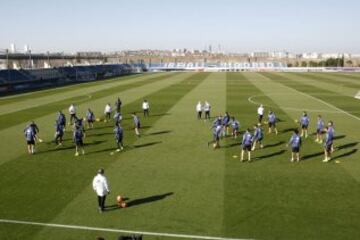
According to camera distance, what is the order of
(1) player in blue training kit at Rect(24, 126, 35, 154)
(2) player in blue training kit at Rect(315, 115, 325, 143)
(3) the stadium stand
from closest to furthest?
(1) player in blue training kit at Rect(24, 126, 35, 154) → (2) player in blue training kit at Rect(315, 115, 325, 143) → (3) the stadium stand

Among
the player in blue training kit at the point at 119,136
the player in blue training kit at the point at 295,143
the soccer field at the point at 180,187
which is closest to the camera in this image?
the soccer field at the point at 180,187

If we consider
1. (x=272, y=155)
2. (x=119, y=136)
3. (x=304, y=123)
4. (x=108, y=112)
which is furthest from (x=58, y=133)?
(x=304, y=123)

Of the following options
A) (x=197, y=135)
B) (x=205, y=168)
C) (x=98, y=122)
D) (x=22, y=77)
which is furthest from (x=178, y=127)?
(x=22, y=77)

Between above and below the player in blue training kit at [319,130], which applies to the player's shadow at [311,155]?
below

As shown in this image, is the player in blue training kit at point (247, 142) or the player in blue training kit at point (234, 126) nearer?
the player in blue training kit at point (247, 142)

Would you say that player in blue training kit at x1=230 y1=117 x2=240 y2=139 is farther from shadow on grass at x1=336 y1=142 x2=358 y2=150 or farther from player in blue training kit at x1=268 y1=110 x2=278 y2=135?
shadow on grass at x1=336 y1=142 x2=358 y2=150

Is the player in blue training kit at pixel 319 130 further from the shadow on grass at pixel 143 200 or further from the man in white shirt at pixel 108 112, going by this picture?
the man in white shirt at pixel 108 112

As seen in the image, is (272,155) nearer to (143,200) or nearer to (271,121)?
(271,121)

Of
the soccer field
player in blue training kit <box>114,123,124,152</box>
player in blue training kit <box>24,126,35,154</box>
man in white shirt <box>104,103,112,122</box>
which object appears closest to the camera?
the soccer field

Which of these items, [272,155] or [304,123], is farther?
[304,123]

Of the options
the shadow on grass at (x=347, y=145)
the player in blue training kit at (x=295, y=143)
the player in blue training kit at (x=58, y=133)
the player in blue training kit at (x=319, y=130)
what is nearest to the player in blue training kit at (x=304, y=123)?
the player in blue training kit at (x=319, y=130)

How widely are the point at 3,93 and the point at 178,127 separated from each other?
41783 millimetres

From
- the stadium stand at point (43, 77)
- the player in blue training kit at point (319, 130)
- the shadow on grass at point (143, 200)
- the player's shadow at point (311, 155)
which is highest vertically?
the stadium stand at point (43, 77)

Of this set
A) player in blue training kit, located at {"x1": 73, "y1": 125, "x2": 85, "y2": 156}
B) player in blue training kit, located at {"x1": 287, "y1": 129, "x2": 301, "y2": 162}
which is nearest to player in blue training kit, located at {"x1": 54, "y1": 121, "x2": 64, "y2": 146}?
player in blue training kit, located at {"x1": 73, "y1": 125, "x2": 85, "y2": 156}
